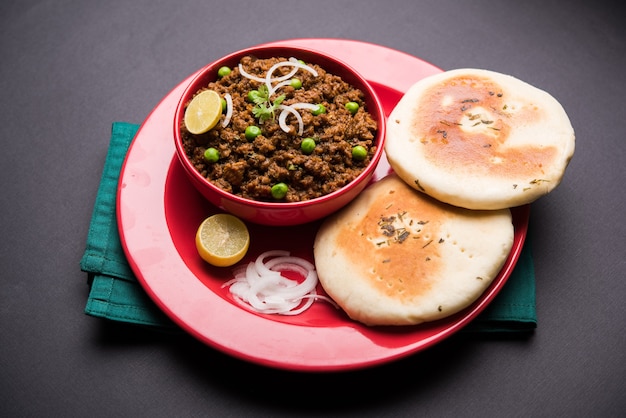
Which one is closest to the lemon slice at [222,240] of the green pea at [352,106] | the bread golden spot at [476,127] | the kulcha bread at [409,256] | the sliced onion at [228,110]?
the kulcha bread at [409,256]

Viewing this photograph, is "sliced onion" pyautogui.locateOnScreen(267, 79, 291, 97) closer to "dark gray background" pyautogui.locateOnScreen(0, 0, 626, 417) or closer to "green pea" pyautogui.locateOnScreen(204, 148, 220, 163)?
"green pea" pyautogui.locateOnScreen(204, 148, 220, 163)

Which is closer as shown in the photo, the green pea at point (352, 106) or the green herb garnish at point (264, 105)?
the green herb garnish at point (264, 105)

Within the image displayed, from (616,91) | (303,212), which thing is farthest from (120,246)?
(616,91)

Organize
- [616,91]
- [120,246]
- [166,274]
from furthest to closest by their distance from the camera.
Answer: [616,91] < [120,246] < [166,274]

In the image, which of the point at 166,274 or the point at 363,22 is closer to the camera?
the point at 166,274

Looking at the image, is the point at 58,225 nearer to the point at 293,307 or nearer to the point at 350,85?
the point at 293,307

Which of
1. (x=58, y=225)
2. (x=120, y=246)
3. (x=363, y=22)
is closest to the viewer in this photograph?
(x=120, y=246)

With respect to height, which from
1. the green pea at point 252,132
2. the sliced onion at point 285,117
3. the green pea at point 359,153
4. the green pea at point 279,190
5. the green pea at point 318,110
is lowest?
the green pea at point 279,190

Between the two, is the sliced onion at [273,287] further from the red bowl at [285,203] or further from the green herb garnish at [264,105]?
the green herb garnish at [264,105]
